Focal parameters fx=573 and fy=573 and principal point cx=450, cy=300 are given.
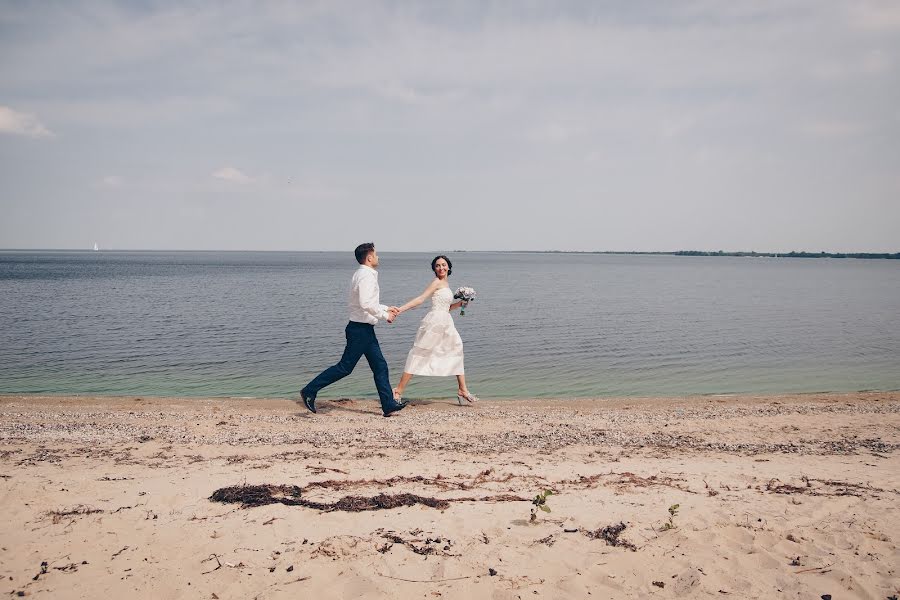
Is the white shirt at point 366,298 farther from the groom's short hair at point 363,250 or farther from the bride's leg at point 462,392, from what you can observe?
the bride's leg at point 462,392

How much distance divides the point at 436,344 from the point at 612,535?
647cm

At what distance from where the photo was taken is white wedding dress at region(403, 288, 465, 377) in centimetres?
1103

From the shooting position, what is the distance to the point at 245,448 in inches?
321

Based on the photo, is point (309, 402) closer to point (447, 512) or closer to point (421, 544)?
point (447, 512)

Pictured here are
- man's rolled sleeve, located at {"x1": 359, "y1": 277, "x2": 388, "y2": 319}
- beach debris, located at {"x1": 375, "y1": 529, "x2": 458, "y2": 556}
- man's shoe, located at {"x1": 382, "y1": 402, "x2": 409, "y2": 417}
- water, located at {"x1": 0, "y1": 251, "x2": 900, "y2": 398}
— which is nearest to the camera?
beach debris, located at {"x1": 375, "y1": 529, "x2": 458, "y2": 556}

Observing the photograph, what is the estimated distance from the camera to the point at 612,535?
494 cm

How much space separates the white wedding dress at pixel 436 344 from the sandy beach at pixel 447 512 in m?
1.68

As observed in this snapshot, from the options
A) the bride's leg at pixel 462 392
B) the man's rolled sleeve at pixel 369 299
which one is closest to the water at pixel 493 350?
the bride's leg at pixel 462 392

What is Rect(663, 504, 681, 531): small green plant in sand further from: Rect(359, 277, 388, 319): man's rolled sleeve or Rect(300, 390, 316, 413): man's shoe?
Rect(300, 390, 316, 413): man's shoe

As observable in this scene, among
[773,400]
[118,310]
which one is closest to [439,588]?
[773,400]

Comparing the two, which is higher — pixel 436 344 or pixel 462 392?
pixel 436 344

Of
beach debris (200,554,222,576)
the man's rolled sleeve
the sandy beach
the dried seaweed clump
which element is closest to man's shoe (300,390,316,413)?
the sandy beach

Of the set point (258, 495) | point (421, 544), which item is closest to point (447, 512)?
point (421, 544)

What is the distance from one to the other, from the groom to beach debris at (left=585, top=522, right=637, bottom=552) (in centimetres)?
533
